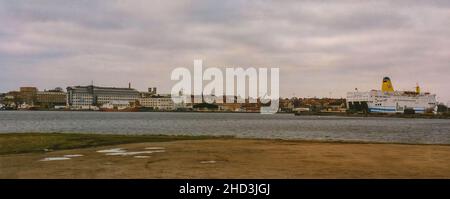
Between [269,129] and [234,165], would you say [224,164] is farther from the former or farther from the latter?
[269,129]

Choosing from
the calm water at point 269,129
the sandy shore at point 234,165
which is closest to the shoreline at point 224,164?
the sandy shore at point 234,165

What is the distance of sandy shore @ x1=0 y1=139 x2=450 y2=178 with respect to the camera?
1341cm

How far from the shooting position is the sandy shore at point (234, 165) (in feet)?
44.0

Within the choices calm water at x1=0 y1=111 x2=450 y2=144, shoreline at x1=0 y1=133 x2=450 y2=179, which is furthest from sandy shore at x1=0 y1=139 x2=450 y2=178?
calm water at x1=0 y1=111 x2=450 y2=144

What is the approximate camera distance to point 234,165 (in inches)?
611

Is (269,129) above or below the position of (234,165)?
below

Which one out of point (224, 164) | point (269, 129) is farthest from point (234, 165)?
point (269, 129)

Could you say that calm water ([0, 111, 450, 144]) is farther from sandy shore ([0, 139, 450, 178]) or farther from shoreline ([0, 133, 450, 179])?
sandy shore ([0, 139, 450, 178])

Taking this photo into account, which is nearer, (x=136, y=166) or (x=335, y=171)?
(x=335, y=171)

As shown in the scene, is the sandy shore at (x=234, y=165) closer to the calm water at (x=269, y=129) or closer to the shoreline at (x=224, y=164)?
the shoreline at (x=224, y=164)
